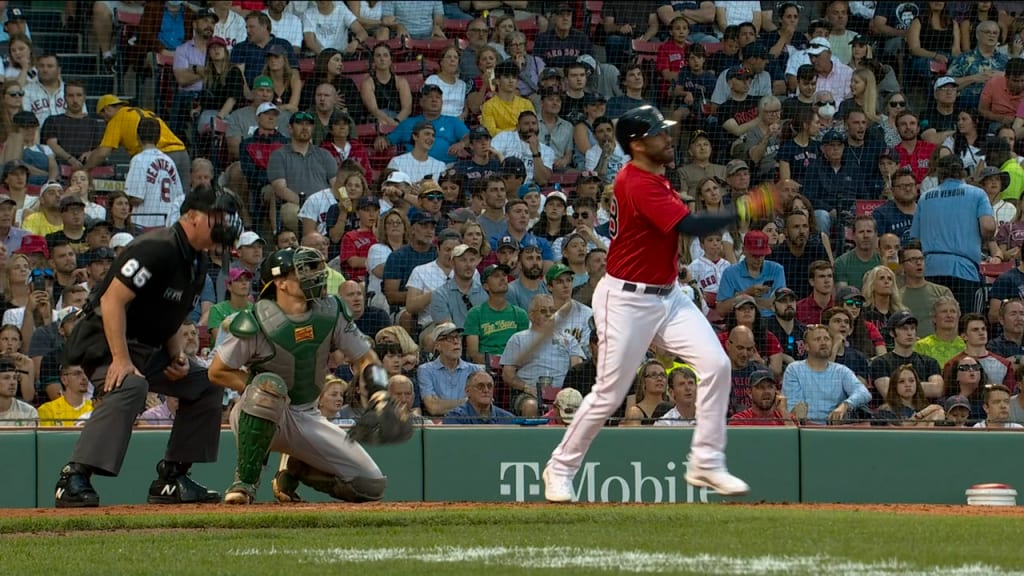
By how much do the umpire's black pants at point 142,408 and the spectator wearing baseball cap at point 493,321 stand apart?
4104 mm

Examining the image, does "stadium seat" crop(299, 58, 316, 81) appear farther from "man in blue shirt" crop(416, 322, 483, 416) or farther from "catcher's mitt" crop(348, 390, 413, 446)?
"catcher's mitt" crop(348, 390, 413, 446)

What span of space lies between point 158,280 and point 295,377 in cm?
91

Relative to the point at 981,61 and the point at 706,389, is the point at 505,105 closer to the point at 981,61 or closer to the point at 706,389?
the point at 981,61

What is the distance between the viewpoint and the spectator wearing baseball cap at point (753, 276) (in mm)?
13438

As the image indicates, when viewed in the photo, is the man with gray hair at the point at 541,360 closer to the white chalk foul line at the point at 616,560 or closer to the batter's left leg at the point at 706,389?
the batter's left leg at the point at 706,389

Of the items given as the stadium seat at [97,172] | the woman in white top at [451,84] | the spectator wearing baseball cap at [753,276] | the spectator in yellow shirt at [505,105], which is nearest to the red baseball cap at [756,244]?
the spectator wearing baseball cap at [753,276]

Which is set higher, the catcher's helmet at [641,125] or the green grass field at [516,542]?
the catcher's helmet at [641,125]

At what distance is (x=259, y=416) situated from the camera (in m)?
8.41

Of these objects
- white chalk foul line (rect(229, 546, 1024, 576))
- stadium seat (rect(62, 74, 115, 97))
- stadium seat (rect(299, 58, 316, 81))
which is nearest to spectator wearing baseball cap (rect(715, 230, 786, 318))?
stadium seat (rect(299, 58, 316, 81))

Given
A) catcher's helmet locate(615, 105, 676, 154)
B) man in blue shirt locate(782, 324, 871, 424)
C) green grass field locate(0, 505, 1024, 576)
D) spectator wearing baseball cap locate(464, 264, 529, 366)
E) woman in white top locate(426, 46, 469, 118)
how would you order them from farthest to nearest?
woman in white top locate(426, 46, 469, 118)
spectator wearing baseball cap locate(464, 264, 529, 366)
man in blue shirt locate(782, 324, 871, 424)
catcher's helmet locate(615, 105, 676, 154)
green grass field locate(0, 505, 1024, 576)

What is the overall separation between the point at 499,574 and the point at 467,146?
9820 millimetres

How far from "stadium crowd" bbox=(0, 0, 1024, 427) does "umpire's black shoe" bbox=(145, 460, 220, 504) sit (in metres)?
1.90

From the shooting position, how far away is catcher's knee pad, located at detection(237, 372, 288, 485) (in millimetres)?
8391

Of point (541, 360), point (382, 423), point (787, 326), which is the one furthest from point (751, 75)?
point (382, 423)
